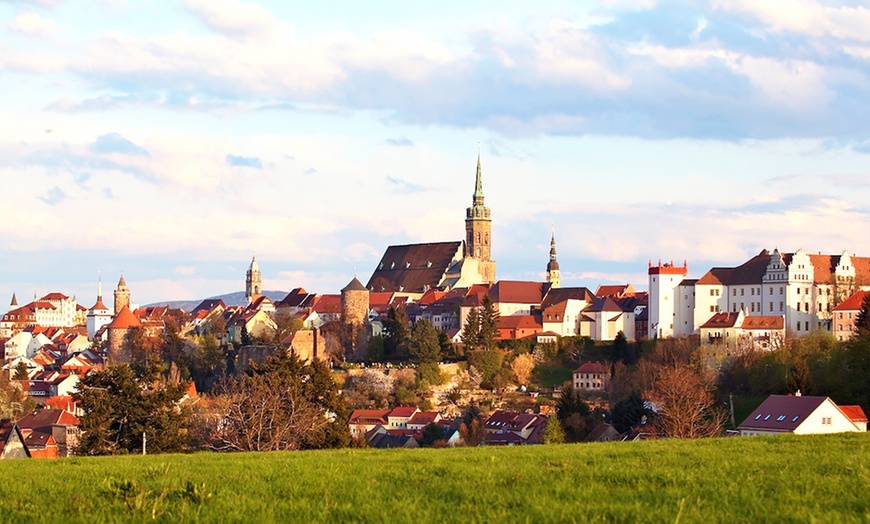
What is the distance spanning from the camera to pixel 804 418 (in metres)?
44.7

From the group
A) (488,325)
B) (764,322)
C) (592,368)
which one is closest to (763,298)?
(764,322)

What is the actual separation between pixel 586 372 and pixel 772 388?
15592mm

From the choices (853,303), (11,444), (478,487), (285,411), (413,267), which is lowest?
(11,444)

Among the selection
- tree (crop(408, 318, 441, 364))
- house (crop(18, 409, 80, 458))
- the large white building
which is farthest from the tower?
house (crop(18, 409, 80, 458))

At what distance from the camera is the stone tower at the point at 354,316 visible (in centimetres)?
8894

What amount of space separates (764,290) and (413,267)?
52.7m

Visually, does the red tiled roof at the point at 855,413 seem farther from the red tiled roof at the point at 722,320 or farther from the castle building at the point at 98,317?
the castle building at the point at 98,317

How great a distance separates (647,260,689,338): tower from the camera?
77625mm

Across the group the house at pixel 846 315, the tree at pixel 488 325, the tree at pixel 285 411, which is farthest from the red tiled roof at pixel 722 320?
the tree at pixel 285 411

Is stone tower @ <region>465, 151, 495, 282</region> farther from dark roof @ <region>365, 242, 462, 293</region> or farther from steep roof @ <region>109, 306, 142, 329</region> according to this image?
steep roof @ <region>109, 306, 142, 329</region>

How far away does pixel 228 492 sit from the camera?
1041 centimetres

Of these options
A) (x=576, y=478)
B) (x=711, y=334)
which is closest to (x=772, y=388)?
(x=711, y=334)

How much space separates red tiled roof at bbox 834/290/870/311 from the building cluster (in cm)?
6

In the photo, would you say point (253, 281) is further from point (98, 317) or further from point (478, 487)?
point (478, 487)
